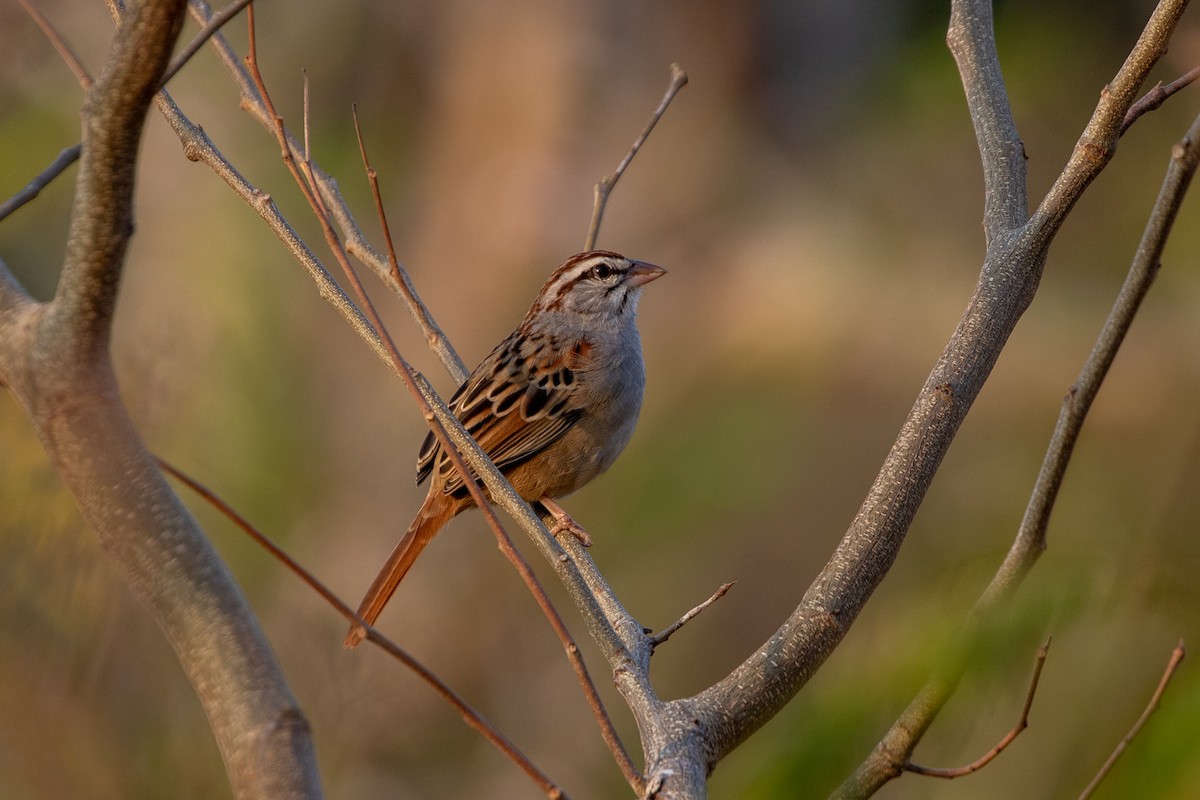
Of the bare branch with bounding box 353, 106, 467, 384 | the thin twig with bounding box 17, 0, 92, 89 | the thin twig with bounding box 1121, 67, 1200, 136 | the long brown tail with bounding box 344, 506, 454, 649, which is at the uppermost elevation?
the thin twig with bounding box 17, 0, 92, 89

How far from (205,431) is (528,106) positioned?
3712 millimetres

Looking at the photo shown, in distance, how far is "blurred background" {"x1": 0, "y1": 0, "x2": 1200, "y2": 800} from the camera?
26.3ft

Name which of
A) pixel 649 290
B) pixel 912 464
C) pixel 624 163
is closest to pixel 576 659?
pixel 912 464

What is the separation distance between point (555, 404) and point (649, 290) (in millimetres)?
5879

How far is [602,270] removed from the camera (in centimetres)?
474

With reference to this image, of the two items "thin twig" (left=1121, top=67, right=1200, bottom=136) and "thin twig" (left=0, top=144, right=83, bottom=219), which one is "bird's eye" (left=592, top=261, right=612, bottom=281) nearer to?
"thin twig" (left=1121, top=67, right=1200, bottom=136)

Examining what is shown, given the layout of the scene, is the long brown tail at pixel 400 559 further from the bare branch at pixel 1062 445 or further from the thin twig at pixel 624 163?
the bare branch at pixel 1062 445

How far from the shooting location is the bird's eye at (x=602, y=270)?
4724 mm

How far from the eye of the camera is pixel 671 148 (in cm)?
1048

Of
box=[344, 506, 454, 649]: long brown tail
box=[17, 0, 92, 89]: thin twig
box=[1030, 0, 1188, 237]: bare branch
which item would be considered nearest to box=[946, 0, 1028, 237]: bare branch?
box=[1030, 0, 1188, 237]: bare branch

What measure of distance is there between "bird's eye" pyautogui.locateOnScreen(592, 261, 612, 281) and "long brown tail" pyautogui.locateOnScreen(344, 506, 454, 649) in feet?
3.56

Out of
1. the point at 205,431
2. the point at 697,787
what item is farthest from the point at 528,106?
the point at 697,787

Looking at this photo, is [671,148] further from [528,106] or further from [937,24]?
[937,24]

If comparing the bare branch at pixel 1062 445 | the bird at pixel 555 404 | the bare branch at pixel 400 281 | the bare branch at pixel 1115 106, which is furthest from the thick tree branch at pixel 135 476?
the bird at pixel 555 404
